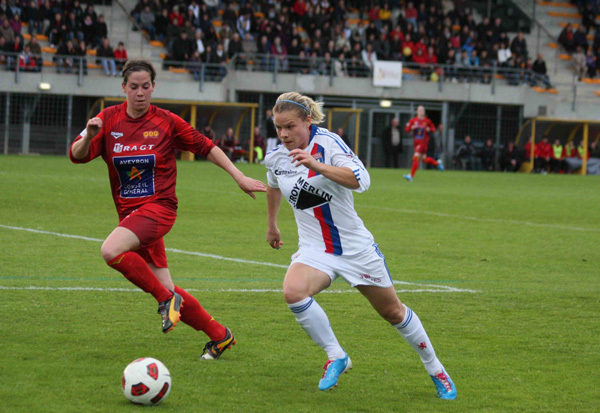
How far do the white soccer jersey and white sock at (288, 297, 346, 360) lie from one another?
35cm

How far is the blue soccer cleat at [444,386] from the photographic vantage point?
4.85 m

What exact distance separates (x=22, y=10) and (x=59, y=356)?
29.9m

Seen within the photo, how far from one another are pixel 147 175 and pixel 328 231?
4.50 ft

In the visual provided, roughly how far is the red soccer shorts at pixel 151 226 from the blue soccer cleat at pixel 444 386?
1.90 meters

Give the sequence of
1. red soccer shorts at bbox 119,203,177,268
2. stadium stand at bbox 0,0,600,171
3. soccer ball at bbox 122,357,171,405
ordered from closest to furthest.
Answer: soccer ball at bbox 122,357,171,405
red soccer shorts at bbox 119,203,177,268
stadium stand at bbox 0,0,600,171

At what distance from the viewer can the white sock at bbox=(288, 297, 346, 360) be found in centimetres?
487

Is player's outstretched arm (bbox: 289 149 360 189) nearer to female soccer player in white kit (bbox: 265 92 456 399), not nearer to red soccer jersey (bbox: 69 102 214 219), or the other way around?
female soccer player in white kit (bbox: 265 92 456 399)

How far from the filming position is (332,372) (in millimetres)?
4887

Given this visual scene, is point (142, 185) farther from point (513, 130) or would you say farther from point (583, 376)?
point (513, 130)

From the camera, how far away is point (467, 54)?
123 feet

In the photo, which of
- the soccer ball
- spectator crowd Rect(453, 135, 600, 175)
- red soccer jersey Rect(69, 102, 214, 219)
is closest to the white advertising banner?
spectator crowd Rect(453, 135, 600, 175)

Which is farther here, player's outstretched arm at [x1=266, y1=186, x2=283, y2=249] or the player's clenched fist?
player's outstretched arm at [x1=266, y1=186, x2=283, y2=249]

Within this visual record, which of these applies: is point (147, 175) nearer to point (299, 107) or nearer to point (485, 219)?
point (299, 107)

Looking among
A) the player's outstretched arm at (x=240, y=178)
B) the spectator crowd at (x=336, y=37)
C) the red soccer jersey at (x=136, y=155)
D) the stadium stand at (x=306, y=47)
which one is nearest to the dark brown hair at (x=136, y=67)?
the red soccer jersey at (x=136, y=155)
